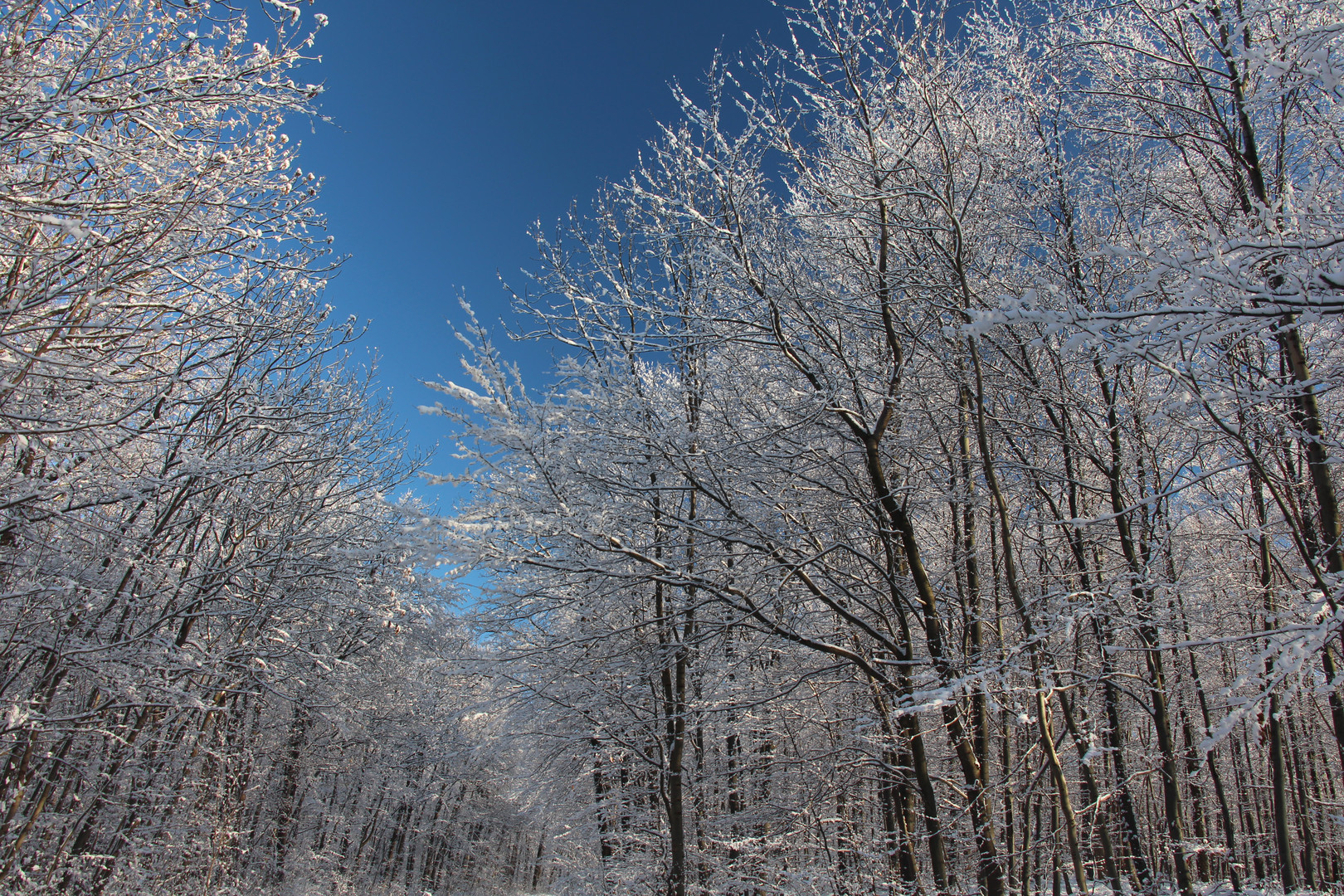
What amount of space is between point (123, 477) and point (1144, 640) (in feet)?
32.6

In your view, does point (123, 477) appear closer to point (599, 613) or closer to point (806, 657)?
point (599, 613)

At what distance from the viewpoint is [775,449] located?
4.58 m

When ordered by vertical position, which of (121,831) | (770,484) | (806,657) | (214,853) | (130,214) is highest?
(130,214)

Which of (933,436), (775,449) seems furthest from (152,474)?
(933,436)

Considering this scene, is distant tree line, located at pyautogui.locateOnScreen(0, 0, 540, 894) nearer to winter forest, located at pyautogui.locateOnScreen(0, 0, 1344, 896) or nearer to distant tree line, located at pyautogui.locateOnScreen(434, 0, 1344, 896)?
winter forest, located at pyautogui.locateOnScreen(0, 0, 1344, 896)

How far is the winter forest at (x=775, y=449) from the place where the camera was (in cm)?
324

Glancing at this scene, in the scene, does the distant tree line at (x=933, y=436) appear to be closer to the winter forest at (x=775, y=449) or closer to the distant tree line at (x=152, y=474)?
the winter forest at (x=775, y=449)

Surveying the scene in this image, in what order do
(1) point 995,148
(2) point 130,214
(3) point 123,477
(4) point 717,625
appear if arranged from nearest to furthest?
(2) point 130,214 → (4) point 717,625 → (3) point 123,477 → (1) point 995,148

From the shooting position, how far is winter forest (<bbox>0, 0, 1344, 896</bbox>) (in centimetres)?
324

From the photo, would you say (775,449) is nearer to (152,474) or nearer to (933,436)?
(933,436)

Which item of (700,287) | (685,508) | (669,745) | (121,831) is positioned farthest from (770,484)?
(121,831)

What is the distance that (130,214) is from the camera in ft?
11.7

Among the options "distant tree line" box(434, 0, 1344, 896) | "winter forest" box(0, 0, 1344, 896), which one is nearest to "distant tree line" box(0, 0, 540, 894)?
"winter forest" box(0, 0, 1344, 896)

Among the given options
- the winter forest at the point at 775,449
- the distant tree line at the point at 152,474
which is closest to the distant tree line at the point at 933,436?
the winter forest at the point at 775,449
